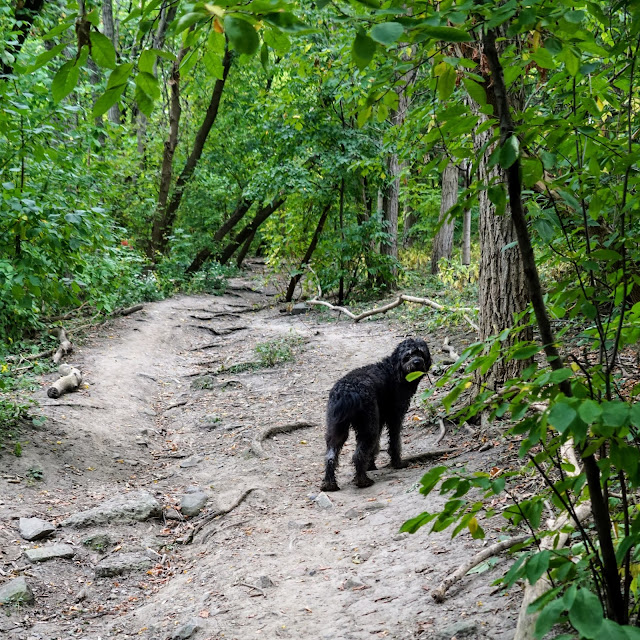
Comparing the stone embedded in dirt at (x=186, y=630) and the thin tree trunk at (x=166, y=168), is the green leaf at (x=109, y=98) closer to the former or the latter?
the stone embedded in dirt at (x=186, y=630)

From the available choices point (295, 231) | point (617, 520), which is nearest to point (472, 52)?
point (617, 520)

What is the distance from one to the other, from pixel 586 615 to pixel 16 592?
4488 mm

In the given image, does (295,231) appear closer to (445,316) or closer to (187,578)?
(445,316)

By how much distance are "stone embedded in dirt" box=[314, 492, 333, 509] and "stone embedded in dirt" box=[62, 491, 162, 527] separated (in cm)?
165

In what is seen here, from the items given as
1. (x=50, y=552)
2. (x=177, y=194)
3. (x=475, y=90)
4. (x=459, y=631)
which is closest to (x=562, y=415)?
(x=475, y=90)

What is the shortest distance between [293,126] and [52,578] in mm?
12506

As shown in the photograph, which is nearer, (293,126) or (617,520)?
(617,520)

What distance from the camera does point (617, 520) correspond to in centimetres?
208

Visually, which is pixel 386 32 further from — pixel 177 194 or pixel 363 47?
pixel 177 194

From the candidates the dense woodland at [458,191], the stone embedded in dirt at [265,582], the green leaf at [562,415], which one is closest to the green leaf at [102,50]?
the dense woodland at [458,191]

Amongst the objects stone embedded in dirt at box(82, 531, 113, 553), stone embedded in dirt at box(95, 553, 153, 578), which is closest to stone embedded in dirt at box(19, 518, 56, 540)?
stone embedded in dirt at box(82, 531, 113, 553)

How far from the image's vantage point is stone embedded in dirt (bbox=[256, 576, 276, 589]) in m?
4.36

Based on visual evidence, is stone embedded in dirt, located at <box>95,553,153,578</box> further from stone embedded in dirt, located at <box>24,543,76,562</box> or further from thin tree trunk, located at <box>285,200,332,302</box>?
thin tree trunk, located at <box>285,200,332,302</box>

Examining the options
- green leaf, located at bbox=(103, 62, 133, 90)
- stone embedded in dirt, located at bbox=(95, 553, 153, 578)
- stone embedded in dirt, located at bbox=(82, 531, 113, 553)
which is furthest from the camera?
stone embedded in dirt, located at bbox=(82, 531, 113, 553)
